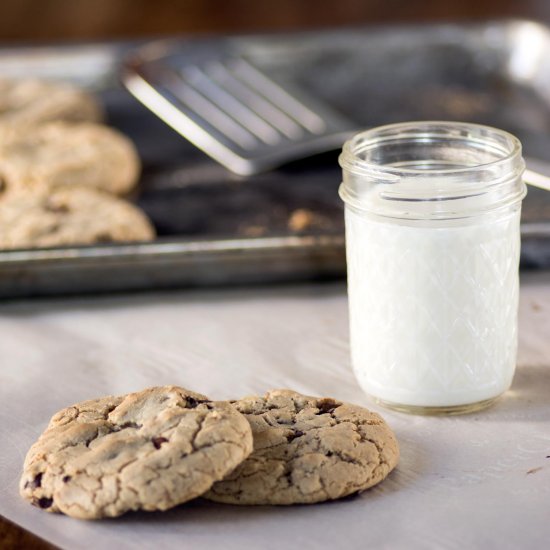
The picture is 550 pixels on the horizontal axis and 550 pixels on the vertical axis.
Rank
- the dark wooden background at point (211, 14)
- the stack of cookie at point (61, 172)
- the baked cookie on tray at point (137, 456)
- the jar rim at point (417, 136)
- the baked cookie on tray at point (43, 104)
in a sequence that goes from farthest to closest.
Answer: the dark wooden background at point (211, 14)
the baked cookie on tray at point (43, 104)
the stack of cookie at point (61, 172)
the jar rim at point (417, 136)
the baked cookie on tray at point (137, 456)

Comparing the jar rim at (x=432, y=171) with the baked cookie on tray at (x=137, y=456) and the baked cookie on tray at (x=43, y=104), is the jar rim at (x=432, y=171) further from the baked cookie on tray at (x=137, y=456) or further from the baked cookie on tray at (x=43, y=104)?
the baked cookie on tray at (x=43, y=104)

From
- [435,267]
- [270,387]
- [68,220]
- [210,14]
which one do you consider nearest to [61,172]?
[68,220]

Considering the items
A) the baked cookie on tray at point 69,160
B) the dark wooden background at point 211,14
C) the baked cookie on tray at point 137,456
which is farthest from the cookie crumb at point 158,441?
the dark wooden background at point 211,14

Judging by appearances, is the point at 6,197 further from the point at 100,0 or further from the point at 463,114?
the point at 100,0

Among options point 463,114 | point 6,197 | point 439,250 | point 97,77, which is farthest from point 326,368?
point 97,77

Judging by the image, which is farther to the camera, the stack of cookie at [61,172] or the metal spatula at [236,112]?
the metal spatula at [236,112]

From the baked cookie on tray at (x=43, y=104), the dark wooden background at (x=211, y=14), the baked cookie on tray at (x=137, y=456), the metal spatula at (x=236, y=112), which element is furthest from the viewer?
the dark wooden background at (x=211, y=14)
